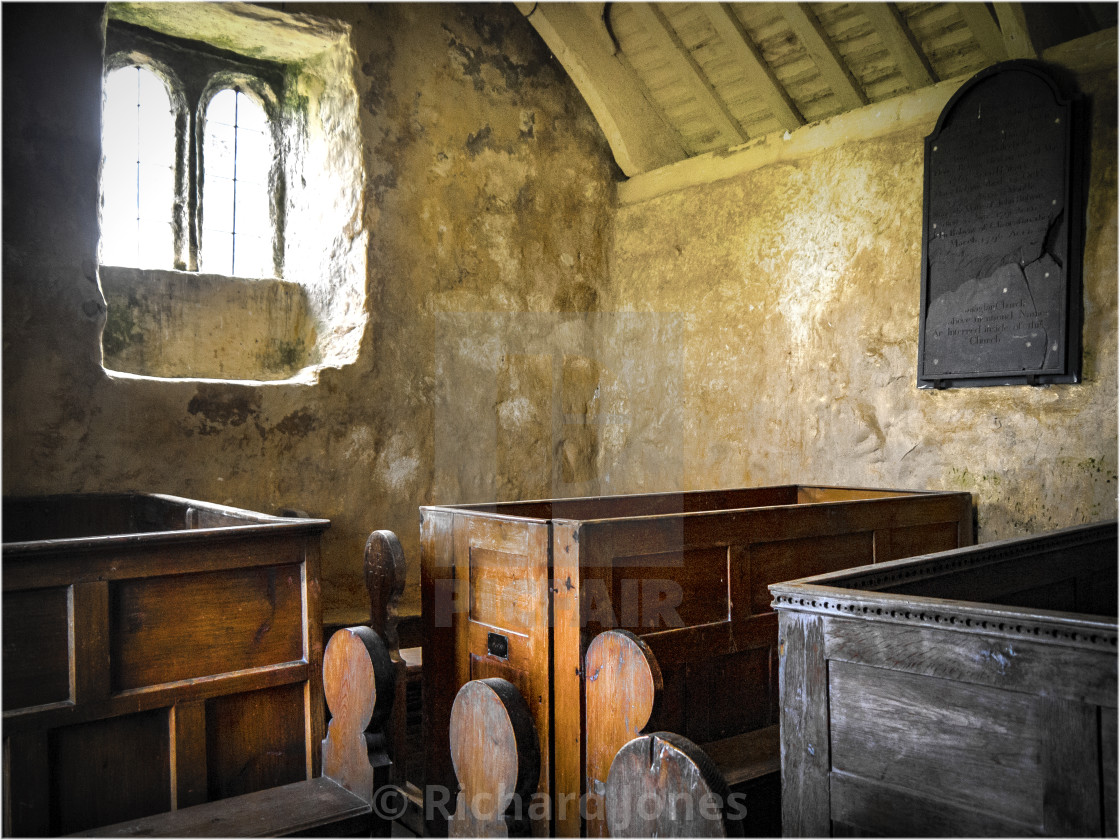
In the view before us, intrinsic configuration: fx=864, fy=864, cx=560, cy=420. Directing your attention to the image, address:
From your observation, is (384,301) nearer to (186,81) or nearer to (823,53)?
(186,81)

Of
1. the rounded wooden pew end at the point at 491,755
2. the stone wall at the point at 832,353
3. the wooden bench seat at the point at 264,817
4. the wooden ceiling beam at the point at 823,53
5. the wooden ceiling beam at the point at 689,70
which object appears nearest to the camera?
the rounded wooden pew end at the point at 491,755

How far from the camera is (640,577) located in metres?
3.01

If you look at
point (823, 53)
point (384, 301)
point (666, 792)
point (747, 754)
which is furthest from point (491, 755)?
point (823, 53)

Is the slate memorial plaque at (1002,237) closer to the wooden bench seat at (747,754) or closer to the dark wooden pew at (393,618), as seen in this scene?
the wooden bench seat at (747,754)

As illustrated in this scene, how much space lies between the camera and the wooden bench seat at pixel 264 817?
7.26ft

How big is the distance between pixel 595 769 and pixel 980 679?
122 cm

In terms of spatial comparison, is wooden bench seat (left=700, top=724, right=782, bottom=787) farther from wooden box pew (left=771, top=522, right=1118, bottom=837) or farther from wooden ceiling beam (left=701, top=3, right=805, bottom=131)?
wooden ceiling beam (left=701, top=3, right=805, bottom=131)

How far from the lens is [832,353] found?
510 centimetres

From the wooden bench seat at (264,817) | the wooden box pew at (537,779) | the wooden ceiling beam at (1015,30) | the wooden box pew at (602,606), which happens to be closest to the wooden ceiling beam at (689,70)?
the wooden ceiling beam at (1015,30)

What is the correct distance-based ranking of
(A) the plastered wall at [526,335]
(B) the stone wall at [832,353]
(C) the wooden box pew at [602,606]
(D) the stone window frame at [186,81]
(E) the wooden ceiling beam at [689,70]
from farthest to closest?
(E) the wooden ceiling beam at [689,70], (D) the stone window frame at [186,81], (A) the plastered wall at [526,335], (B) the stone wall at [832,353], (C) the wooden box pew at [602,606]

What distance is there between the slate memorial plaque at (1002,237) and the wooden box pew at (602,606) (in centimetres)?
120

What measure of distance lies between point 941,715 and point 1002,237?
3.26 m

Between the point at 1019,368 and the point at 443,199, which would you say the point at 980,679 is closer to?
the point at 1019,368

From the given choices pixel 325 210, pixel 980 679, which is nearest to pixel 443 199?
pixel 325 210
